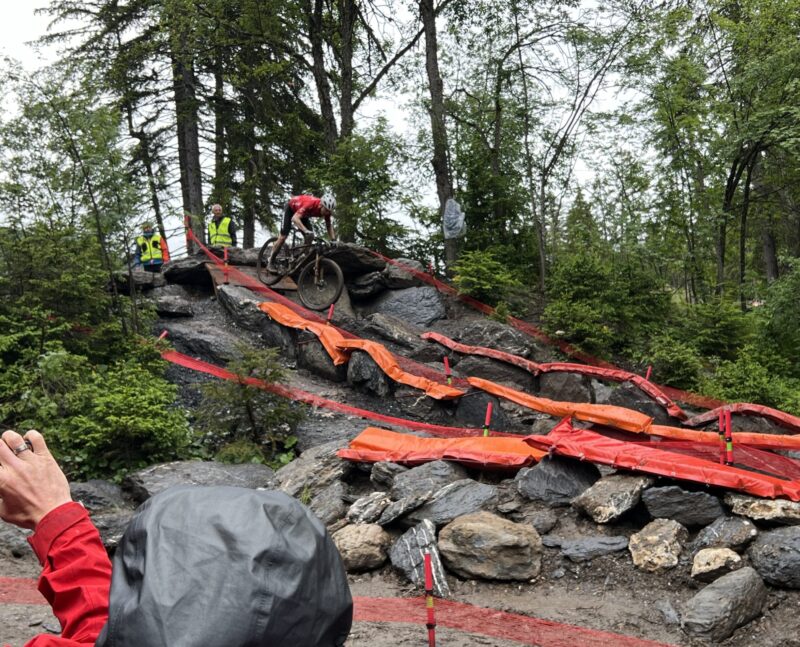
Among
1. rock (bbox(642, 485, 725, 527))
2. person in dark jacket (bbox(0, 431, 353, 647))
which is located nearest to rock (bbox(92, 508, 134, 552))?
rock (bbox(642, 485, 725, 527))

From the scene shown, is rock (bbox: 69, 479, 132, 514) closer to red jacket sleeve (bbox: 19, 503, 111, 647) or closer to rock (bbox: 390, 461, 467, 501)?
rock (bbox: 390, 461, 467, 501)

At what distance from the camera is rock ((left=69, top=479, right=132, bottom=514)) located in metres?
7.80

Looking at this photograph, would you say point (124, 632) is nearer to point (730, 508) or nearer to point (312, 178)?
point (730, 508)

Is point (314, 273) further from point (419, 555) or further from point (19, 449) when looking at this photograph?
point (19, 449)

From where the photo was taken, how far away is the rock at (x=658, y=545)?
19.3 feet

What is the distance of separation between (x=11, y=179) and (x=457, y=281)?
9.75 m

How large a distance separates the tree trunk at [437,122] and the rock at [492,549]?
12.7 metres

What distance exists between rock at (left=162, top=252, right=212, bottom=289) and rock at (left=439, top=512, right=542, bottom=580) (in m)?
13.9

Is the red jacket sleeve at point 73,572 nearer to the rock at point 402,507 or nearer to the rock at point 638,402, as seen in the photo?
the rock at point 402,507

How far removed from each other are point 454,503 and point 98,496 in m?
4.22

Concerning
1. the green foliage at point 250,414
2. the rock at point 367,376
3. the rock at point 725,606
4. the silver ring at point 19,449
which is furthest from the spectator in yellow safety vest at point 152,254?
the silver ring at point 19,449

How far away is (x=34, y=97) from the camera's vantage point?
11.7 metres

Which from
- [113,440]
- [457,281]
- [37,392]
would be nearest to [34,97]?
[37,392]

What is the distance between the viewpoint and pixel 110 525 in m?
7.36
